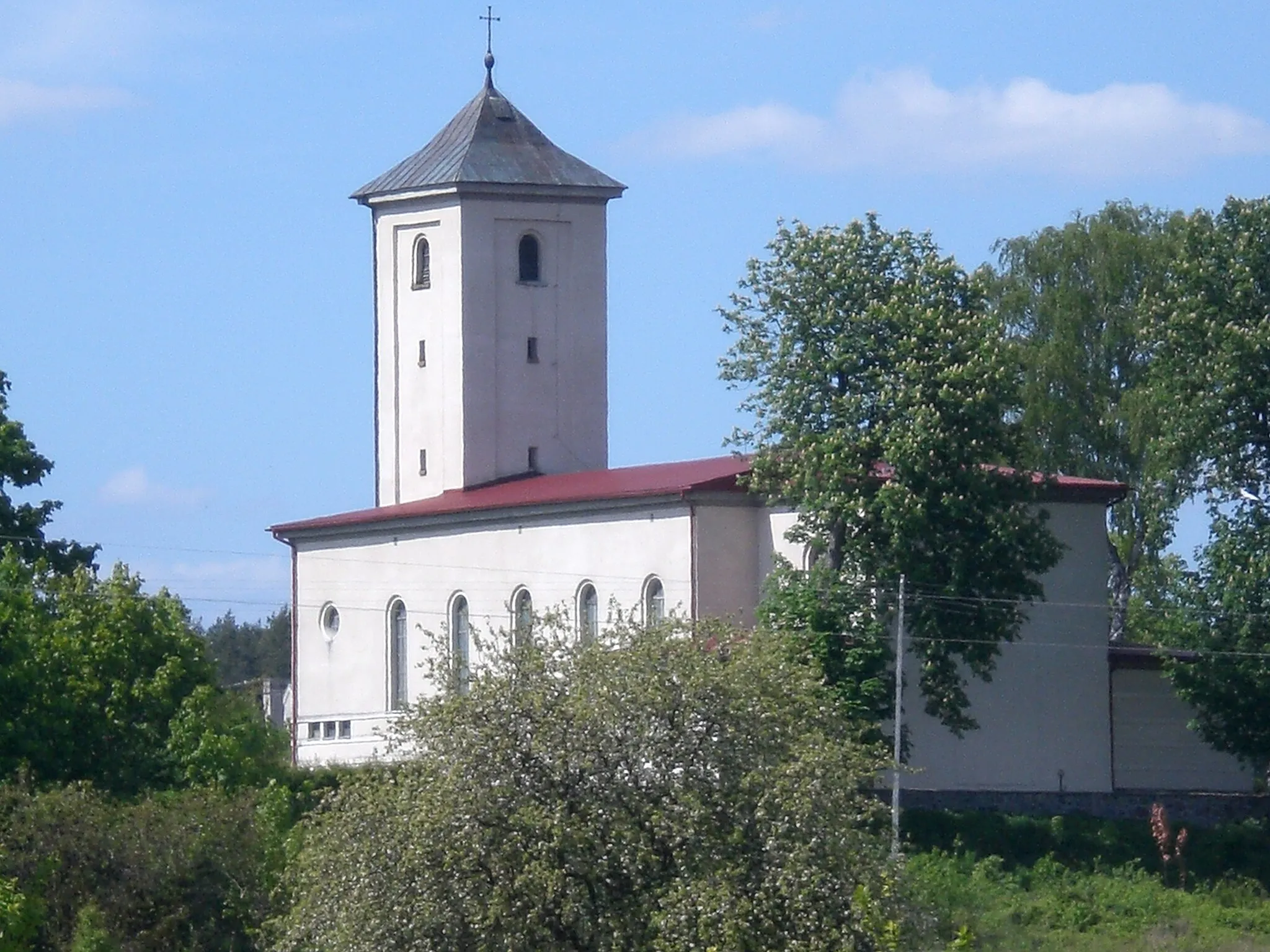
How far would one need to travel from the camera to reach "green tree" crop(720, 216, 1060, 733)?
44250 mm

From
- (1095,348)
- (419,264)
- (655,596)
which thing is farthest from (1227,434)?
(419,264)

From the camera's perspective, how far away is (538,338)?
59.0m

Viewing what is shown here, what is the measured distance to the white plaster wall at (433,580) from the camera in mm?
48781

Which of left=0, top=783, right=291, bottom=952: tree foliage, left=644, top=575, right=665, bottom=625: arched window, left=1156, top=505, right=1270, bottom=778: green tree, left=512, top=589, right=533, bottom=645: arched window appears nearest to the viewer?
left=0, top=783, right=291, bottom=952: tree foliage

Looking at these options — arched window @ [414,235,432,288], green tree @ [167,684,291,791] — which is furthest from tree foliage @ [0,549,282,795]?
arched window @ [414,235,432,288]

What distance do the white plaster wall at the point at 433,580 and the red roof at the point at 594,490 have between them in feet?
1.31

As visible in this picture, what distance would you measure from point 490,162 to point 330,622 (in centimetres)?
1114

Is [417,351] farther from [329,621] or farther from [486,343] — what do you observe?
[329,621]

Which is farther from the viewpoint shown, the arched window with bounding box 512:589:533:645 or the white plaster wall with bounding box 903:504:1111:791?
the arched window with bounding box 512:589:533:645

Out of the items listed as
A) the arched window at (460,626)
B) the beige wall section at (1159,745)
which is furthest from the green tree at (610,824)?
the arched window at (460,626)

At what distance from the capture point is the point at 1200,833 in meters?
47.0

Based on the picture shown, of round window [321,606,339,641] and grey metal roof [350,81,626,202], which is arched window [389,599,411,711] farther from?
grey metal roof [350,81,626,202]

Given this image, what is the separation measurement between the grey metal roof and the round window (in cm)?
984

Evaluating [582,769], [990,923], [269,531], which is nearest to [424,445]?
[269,531]
